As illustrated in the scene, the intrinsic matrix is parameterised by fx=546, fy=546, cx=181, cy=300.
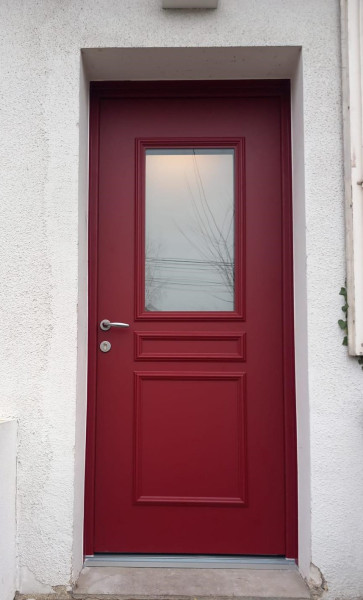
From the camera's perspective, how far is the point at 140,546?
2912mm

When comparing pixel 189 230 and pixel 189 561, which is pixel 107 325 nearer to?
pixel 189 230

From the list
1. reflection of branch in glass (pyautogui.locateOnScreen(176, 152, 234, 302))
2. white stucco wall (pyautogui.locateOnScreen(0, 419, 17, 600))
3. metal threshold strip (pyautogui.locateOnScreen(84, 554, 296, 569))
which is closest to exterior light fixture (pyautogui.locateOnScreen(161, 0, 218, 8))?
reflection of branch in glass (pyautogui.locateOnScreen(176, 152, 234, 302))

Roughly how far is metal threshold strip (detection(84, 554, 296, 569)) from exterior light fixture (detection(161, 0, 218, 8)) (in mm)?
2824

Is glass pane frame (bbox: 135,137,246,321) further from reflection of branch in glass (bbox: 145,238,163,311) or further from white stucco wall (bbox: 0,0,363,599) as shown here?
white stucco wall (bbox: 0,0,363,599)

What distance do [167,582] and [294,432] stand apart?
974mm

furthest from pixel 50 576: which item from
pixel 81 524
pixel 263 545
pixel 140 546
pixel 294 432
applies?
pixel 294 432

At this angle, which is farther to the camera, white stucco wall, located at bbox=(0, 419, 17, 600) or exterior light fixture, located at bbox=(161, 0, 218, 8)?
exterior light fixture, located at bbox=(161, 0, 218, 8)

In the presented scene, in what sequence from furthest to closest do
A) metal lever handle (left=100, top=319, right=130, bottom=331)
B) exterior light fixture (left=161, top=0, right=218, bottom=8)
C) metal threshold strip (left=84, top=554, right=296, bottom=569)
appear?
metal lever handle (left=100, top=319, right=130, bottom=331), metal threshold strip (left=84, top=554, right=296, bottom=569), exterior light fixture (left=161, top=0, right=218, bottom=8)

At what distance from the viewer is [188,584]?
8.68 ft

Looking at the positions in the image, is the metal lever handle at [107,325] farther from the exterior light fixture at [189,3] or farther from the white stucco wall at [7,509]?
the exterior light fixture at [189,3]

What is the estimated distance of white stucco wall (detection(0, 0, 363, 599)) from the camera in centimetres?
260

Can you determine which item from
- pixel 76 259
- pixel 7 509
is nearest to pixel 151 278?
pixel 76 259

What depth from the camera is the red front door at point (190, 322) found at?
2.91 metres

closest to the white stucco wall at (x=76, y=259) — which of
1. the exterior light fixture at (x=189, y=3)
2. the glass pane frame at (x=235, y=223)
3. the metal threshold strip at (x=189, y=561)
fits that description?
the exterior light fixture at (x=189, y=3)
